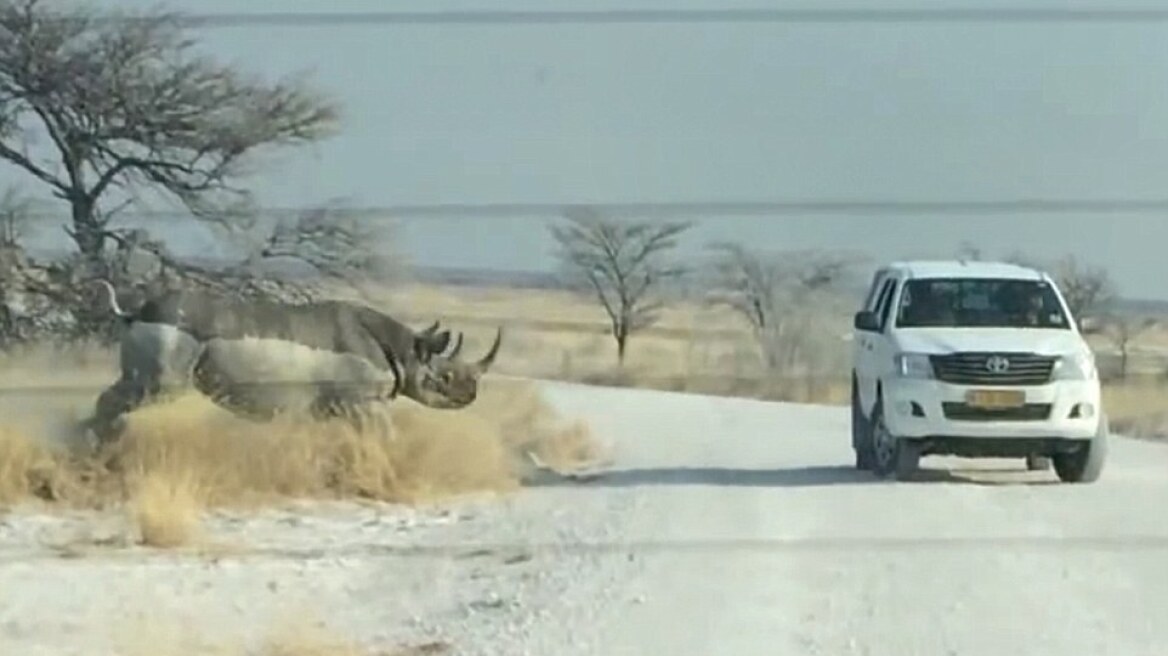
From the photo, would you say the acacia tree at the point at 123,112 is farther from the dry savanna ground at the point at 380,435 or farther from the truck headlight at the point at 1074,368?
the truck headlight at the point at 1074,368

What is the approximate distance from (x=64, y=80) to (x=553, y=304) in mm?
3479

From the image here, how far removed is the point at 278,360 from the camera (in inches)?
534

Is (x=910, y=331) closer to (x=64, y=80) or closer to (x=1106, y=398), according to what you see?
(x=1106, y=398)

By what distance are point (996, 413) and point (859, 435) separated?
100cm

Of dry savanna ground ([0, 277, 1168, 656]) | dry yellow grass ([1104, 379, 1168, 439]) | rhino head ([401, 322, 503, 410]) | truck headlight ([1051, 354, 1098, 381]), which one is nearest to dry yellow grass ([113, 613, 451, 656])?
dry savanna ground ([0, 277, 1168, 656])


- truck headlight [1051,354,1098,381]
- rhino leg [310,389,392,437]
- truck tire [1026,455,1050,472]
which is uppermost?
truck headlight [1051,354,1098,381]

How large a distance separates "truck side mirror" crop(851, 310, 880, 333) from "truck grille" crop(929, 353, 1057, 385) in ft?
7.14

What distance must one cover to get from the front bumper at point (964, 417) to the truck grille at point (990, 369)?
0.16 feet

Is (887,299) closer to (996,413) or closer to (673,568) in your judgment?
(673,568)

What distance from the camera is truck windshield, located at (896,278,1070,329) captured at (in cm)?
1241

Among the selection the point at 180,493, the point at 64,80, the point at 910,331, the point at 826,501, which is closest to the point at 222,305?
the point at 180,493

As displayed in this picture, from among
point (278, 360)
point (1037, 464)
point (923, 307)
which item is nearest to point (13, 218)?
point (278, 360)

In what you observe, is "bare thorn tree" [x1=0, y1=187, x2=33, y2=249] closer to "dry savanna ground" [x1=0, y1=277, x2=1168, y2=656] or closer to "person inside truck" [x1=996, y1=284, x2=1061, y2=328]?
"dry savanna ground" [x1=0, y1=277, x2=1168, y2=656]

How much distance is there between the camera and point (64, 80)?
11453 mm
